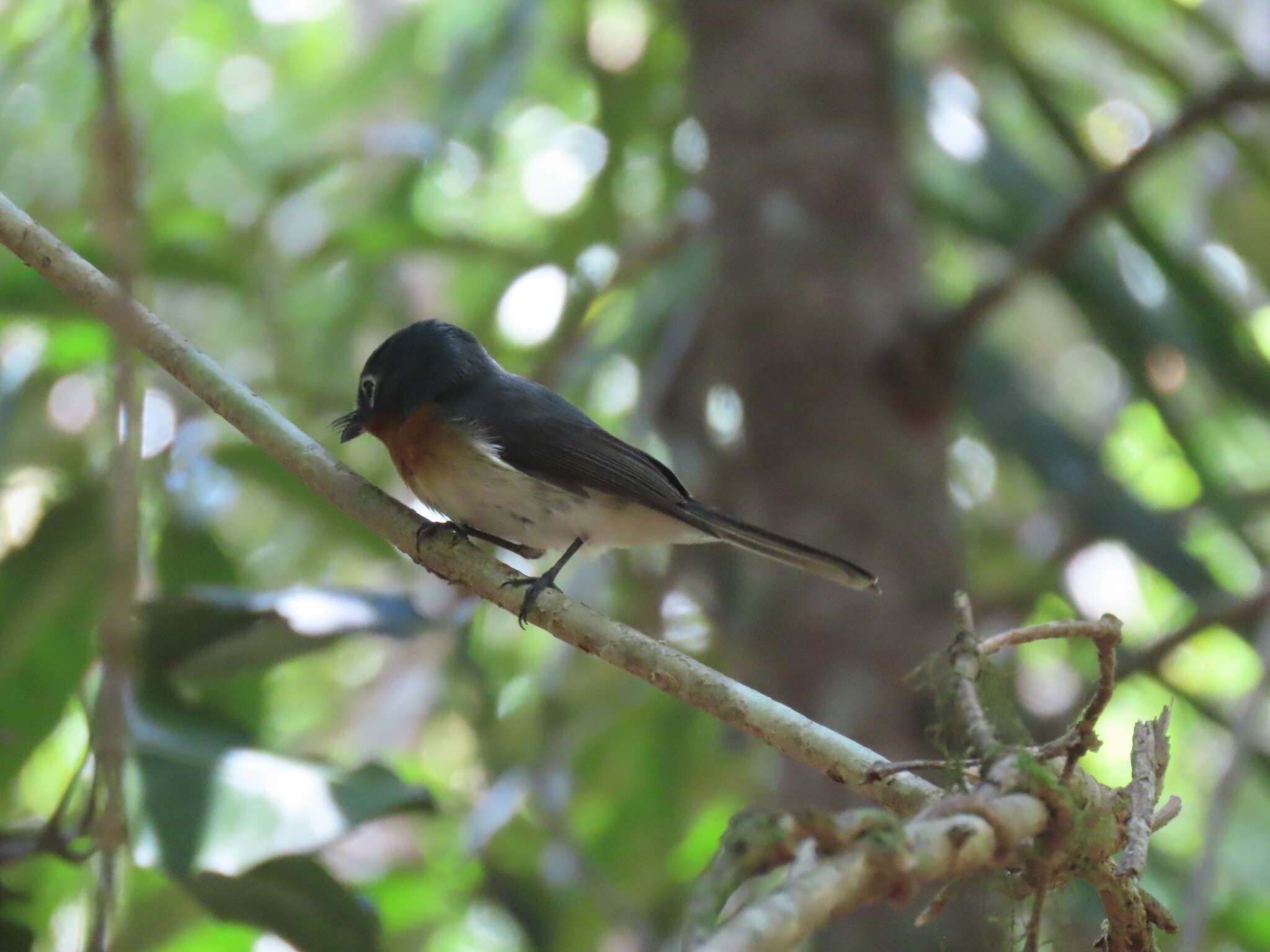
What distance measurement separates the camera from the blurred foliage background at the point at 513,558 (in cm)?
288

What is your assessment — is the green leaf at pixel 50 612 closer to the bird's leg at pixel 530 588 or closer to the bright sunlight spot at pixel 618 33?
the bird's leg at pixel 530 588

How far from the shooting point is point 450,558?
2184 mm

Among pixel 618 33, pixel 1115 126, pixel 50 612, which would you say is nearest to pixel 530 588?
pixel 50 612

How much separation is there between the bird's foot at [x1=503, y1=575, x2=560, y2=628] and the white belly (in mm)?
796

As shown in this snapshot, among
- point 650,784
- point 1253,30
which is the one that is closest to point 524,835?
point 650,784

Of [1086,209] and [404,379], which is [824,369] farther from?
[404,379]

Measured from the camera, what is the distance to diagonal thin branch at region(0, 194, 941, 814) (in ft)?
5.22

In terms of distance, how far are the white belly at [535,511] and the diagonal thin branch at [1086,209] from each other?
1.04 meters

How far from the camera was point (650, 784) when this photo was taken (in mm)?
4262

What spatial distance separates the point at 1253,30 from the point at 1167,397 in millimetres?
4140

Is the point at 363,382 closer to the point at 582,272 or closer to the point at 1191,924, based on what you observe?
the point at 582,272

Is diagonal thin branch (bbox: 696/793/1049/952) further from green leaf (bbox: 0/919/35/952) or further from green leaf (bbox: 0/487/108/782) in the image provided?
green leaf (bbox: 0/487/108/782)

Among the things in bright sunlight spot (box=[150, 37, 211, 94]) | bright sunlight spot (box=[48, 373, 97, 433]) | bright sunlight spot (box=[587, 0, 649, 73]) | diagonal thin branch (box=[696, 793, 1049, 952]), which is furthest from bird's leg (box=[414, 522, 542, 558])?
bright sunlight spot (box=[150, 37, 211, 94])

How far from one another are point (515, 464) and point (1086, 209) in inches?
62.6
